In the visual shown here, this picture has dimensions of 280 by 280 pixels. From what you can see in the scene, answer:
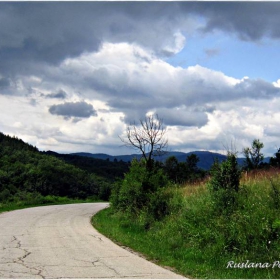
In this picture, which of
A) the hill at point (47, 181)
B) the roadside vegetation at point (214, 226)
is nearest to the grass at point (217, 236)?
the roadside vegetation at point (214, 226)

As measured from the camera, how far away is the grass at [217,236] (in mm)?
9555

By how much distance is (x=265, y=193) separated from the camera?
1317cm

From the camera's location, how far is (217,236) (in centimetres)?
1133

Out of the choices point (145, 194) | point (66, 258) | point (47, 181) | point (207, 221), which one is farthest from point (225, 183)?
point (47, 181)

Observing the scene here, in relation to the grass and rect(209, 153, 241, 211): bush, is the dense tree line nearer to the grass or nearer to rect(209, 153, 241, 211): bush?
the grass

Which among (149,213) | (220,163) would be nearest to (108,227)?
(149,213)

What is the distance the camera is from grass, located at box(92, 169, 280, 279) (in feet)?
31.3

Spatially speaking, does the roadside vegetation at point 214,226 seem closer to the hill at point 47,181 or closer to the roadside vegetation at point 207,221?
the roadside vegetation at point 207,221

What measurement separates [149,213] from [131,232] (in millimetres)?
1570

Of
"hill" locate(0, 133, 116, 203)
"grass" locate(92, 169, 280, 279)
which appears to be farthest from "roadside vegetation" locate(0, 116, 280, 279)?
"hill" locate(0, 133, 116, 203)

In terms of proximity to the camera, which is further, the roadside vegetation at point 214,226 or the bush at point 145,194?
the bush at point 145,194

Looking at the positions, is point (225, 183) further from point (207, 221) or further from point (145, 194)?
point (145, 194)

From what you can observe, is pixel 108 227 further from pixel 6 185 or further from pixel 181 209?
pixel 6 185

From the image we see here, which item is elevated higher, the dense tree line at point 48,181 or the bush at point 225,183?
the bush at point 225,183
